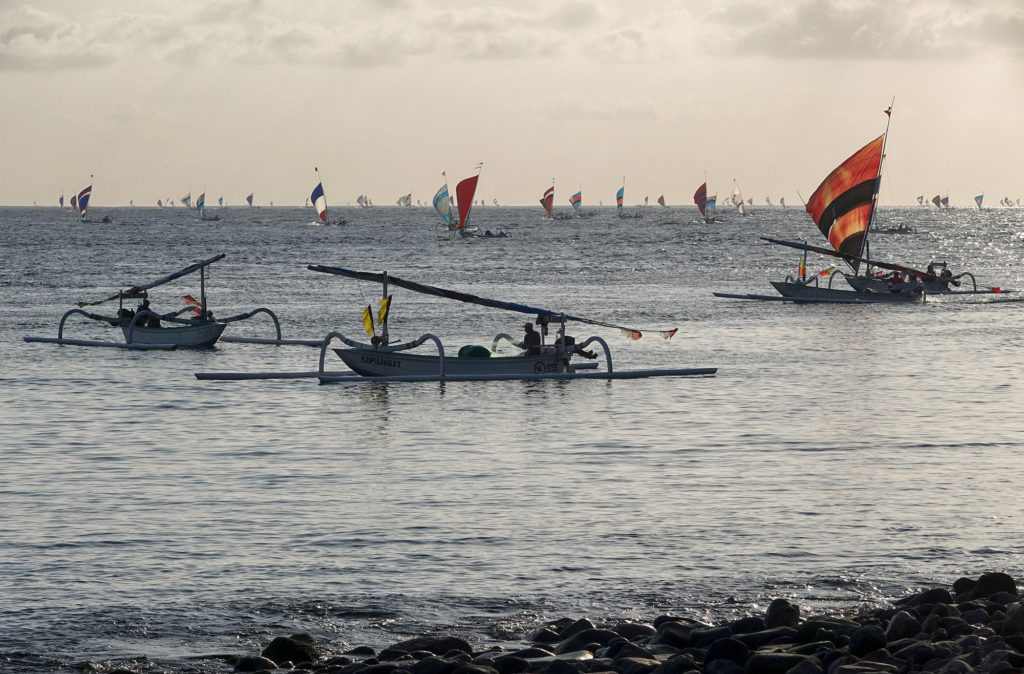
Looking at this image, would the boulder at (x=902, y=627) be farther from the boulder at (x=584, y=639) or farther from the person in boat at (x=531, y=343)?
the person in boat at (x=531, y=343)

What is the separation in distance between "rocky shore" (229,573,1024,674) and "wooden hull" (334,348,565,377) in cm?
2430

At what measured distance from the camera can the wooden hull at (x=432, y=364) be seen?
39.2 meters

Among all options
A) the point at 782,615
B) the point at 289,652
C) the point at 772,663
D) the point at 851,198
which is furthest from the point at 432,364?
the point at 851,198

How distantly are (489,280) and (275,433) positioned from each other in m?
62.2

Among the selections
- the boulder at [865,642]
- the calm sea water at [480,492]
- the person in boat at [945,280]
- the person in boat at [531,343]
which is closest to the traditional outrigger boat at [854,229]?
the person in boat at [945,280]

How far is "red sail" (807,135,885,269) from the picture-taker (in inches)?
2781

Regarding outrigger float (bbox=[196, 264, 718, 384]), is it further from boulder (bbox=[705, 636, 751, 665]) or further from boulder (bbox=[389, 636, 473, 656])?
boulder (bbox=[705, 636, 751, 665])

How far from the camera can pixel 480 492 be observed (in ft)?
76.1

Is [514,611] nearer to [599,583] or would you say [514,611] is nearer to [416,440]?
[599,583]

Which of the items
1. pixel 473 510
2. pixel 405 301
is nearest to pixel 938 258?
pixel 405 301

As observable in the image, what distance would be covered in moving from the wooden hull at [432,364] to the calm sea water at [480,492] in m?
0.58

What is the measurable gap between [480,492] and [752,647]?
10.3m

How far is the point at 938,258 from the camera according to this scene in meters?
141

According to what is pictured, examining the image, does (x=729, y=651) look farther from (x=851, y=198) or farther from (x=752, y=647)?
(x=851, y=198)
